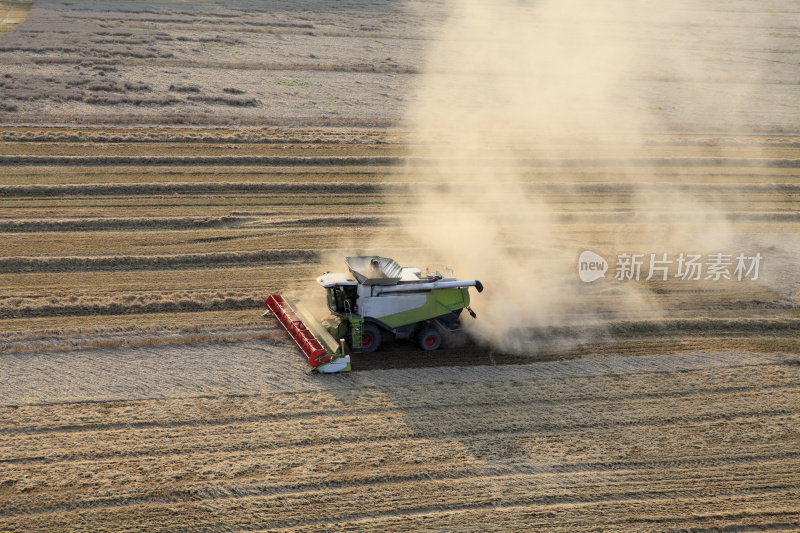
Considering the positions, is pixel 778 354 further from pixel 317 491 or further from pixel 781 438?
pixel 317 491

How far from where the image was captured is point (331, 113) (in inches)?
1201

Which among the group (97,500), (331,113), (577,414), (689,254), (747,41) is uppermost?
(747,41)

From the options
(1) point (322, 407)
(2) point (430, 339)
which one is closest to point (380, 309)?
(2) point (430, 339)

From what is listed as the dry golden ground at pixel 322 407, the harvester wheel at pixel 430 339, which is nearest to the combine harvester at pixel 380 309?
the harvester wheel at pixel 430 339

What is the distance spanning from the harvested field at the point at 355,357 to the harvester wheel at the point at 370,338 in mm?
237

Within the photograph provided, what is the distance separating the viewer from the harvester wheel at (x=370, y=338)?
14.8 m

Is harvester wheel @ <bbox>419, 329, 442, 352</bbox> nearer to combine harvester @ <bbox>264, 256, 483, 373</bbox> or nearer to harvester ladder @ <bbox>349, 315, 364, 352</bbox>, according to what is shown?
combine harvester @ <bbox>264, 256, 483, 373</bbox>

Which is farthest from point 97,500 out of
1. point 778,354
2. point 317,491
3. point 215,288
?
point 778,354

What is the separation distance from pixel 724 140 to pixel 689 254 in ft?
40.4

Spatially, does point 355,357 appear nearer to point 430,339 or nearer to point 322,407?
point 430,339

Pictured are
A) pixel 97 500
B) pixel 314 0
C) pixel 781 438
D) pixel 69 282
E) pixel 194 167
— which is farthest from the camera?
pixel 314 0

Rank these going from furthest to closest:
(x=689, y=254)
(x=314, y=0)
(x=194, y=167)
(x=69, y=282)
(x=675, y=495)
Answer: (x=314, y=0) < (x=194, y=167) < (x=689, y=254) < (x=69, y=282) < (x=675, y=495)

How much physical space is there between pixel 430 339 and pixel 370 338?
3.73 feet

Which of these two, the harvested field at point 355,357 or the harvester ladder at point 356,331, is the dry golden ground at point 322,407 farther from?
the harvester ladder at point 356,331
